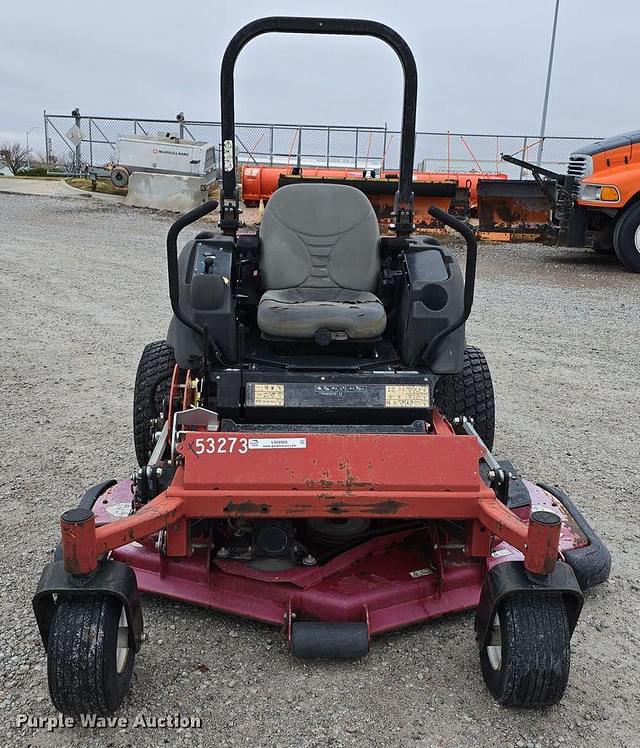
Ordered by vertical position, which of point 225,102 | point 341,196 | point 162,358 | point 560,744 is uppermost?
point 225,102

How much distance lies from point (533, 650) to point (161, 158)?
54.5 ft

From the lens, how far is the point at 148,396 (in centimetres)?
371

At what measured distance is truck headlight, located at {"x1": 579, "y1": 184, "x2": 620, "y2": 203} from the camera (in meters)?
9.77

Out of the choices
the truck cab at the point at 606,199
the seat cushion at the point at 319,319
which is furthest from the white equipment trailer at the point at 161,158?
the seat cushion at the point at 319,319

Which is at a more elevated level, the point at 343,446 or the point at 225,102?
the point at 225,102

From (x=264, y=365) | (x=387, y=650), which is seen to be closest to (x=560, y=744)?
(x=387, y=650)

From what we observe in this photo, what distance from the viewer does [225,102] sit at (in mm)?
3451

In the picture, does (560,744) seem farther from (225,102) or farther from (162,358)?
(225,102)

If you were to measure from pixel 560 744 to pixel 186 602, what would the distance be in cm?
124

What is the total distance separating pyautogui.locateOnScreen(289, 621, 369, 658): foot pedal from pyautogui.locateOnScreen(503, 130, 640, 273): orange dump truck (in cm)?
870

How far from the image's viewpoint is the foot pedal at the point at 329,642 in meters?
2.41

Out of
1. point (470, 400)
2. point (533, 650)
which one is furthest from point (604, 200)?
point (533, 650)

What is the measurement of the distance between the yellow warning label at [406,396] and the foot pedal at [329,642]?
2.89ft

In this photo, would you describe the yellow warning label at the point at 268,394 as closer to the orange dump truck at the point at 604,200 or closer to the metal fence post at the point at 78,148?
the orange dump truck at the point at 604,200
